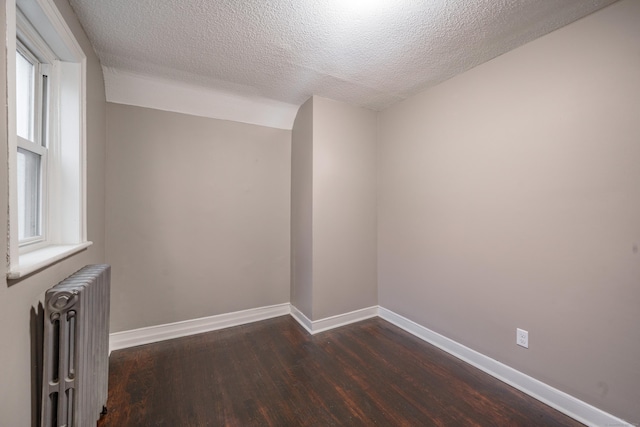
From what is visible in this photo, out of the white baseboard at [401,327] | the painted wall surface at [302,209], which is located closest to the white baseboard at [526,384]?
Answer: the white baseboard at [401,327]

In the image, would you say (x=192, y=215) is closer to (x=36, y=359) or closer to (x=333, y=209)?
(x=333, y=209)

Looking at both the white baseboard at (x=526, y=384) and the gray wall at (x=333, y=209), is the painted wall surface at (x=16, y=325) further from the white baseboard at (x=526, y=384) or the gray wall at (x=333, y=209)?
the white baseboard at (x=526, y=384)

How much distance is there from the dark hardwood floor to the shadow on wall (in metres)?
0.63

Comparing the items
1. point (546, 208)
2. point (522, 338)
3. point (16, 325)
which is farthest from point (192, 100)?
point (522, 338)

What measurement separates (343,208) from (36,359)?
239 centimetres

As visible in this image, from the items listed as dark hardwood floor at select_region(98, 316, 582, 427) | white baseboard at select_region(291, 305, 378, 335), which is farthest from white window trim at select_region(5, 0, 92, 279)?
white baseboard at select_region(291, 305, 378, 335)

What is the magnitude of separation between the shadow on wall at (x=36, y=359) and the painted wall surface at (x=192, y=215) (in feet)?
4.57

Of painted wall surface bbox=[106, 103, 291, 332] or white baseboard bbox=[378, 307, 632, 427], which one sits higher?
painted wall surface bbox=[106, 103, 291, 332]

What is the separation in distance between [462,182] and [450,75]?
3.16ft

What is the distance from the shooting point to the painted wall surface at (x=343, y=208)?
2.67 meters

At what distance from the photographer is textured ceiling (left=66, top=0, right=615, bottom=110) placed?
1.50 meters

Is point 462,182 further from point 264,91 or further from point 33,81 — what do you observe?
point 33,81

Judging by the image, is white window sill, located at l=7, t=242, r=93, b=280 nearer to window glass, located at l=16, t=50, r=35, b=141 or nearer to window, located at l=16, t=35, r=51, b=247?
window, located at l=16, t=35, r=51, b=247

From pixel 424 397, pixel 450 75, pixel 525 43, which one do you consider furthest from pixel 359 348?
pixel 525 43
